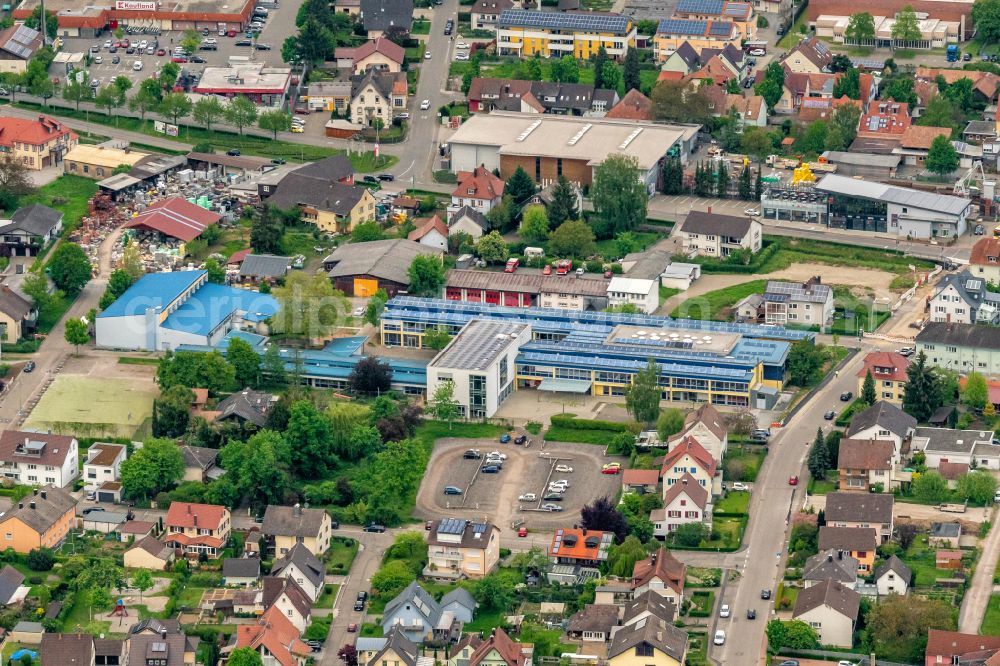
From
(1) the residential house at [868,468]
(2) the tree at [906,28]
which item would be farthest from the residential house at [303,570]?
(2) the tree at [906,28]

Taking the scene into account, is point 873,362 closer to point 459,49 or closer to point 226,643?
point 226,643

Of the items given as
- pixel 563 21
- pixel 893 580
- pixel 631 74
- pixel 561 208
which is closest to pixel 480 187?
pixel 561 208

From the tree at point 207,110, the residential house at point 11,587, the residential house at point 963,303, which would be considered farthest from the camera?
the tree at point 207,110

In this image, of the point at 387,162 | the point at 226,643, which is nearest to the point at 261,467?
the point at 226,643

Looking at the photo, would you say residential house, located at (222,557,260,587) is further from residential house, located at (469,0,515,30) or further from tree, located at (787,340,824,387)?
residential house, located at (469,0,515,30)

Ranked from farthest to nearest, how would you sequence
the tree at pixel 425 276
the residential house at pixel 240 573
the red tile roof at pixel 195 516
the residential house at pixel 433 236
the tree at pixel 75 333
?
1. the residential house at pixel 433 236
2. the tree at pixel 425 276
3. the tree at pixel 75 333
4. the red tile roof at pixel 195 516
5. the residential house at pixel 240 573

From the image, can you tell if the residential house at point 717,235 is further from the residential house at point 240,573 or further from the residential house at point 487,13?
the residential house at point 240,573

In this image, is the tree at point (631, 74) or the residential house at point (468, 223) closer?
the residential house at point (468, 223)

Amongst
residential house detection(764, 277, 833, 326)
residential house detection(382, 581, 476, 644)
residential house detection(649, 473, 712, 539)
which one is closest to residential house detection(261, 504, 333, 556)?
residential house detection(382, 581, 476, 644)
